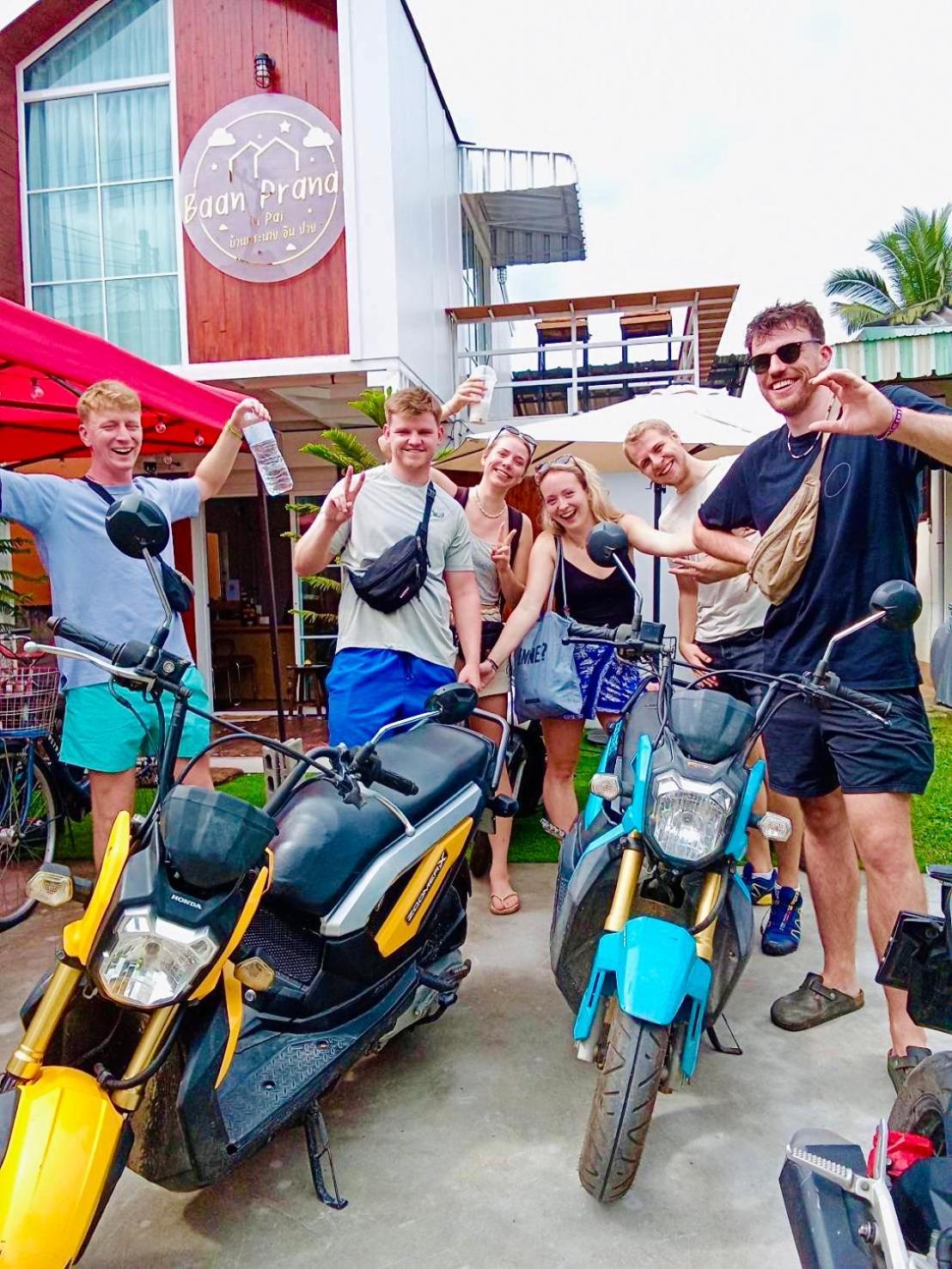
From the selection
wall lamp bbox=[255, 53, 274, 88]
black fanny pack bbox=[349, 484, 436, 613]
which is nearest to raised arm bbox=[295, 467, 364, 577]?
black fanny pack bbox=[349, 484, 436, 613]

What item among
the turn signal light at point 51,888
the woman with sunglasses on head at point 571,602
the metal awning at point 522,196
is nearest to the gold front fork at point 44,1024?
the turn signal light at point 51,888

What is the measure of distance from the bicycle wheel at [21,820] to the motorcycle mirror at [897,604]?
3.31 meters

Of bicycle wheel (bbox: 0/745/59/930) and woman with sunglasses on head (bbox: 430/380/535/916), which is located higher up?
woman with sunglasses on head (bbox: 430/380/535/916)

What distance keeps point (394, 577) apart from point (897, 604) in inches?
54.7

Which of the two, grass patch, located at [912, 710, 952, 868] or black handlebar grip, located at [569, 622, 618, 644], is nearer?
black handlebar grip, located at [569, 622, 618, 644]

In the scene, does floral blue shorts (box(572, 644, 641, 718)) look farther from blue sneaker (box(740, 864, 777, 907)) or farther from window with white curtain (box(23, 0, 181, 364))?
window with white curtain (box(23, 0, 181, 364))

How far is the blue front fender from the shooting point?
1697 millimetres

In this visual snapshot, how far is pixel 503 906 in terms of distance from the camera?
133 inches

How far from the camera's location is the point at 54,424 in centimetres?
456

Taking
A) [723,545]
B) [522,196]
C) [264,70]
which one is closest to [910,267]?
[522,196]

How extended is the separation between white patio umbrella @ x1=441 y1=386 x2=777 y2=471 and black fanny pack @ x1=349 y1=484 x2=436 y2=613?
8.50 feet

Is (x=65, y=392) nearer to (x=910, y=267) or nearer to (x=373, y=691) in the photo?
(x=373, y=691)

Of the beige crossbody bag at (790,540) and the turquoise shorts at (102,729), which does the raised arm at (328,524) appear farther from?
the beige crossbody bag at (790,540)

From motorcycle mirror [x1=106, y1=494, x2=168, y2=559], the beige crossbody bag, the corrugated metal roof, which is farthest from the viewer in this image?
the corrugated metal roof
